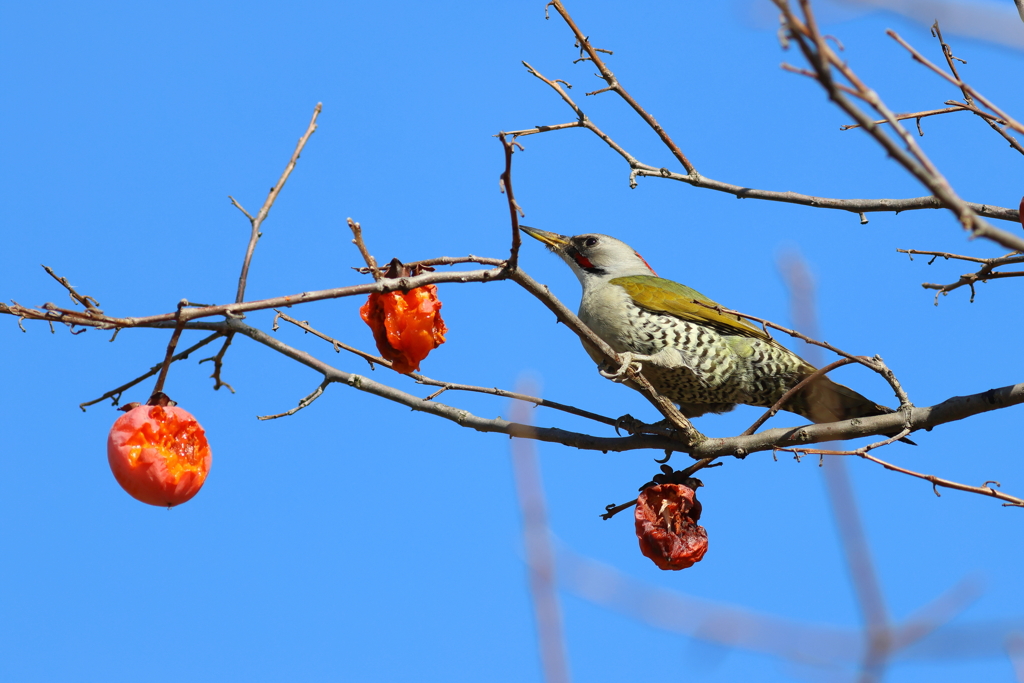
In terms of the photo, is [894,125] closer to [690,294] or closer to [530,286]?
[530,286]

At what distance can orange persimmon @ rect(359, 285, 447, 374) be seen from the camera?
379 cm

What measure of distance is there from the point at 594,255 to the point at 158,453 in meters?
4.04

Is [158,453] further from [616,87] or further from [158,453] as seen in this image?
[616,87]

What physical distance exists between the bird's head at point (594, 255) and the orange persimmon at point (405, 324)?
2.94 metres

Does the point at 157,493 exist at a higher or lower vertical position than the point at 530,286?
lower

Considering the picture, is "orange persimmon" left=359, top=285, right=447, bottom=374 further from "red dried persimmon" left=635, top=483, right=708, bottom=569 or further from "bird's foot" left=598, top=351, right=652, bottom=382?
"red dried persimmon" left=635, top=483, right=708, bottom=569

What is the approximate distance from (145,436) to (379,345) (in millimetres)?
943

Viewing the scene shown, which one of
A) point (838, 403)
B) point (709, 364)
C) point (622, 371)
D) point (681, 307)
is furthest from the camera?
point (681, 307)

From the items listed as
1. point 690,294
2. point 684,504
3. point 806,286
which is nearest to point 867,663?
point 806,286

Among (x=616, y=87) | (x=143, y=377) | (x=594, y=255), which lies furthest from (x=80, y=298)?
(x=594, y=255)

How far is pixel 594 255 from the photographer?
6840mm

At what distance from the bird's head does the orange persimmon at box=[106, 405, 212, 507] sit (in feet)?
11.8

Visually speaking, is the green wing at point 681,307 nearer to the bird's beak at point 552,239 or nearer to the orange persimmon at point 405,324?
the bird's beak at point 552,239

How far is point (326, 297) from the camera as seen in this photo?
2.90 m
